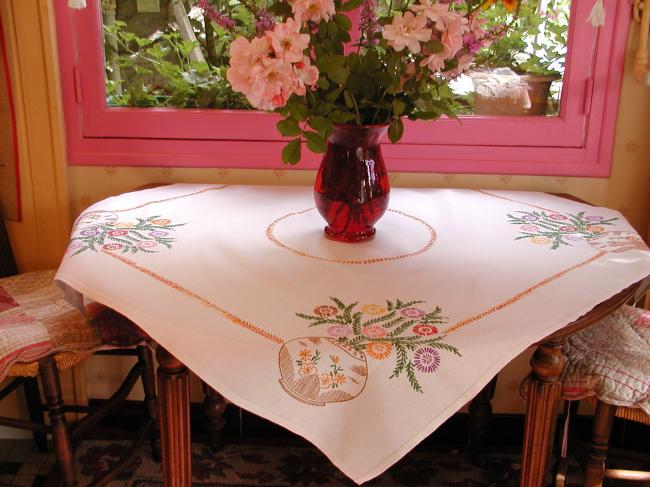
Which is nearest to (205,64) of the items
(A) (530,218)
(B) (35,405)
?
(A) (530,218)

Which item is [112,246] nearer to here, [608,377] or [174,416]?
[174,416]

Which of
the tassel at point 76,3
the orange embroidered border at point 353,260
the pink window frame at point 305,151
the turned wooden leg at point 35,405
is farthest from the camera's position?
the turned wooden leg at point 35,405

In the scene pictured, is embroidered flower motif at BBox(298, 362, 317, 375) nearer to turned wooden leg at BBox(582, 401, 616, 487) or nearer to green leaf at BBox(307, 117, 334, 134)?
green leaf at BBox(307, 117, 334, 134)

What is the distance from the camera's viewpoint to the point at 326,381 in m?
1.05

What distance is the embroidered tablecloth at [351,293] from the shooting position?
1044 mm

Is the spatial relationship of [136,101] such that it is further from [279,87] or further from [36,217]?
[279,87]

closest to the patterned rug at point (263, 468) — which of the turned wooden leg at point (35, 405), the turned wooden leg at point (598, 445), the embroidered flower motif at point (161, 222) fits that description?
the turned wooden leg at point (35, 405)

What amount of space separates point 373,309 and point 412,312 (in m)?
0.07

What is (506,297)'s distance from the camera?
1.25m

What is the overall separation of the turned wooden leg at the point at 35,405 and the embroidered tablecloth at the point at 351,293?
0.70 metres

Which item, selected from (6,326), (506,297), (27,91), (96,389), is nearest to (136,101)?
(27,91)

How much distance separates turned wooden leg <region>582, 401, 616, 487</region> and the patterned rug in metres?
0.48

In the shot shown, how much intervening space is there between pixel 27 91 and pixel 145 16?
394 mm

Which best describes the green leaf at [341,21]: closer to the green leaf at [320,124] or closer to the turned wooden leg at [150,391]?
the green leaf at [320,124]
